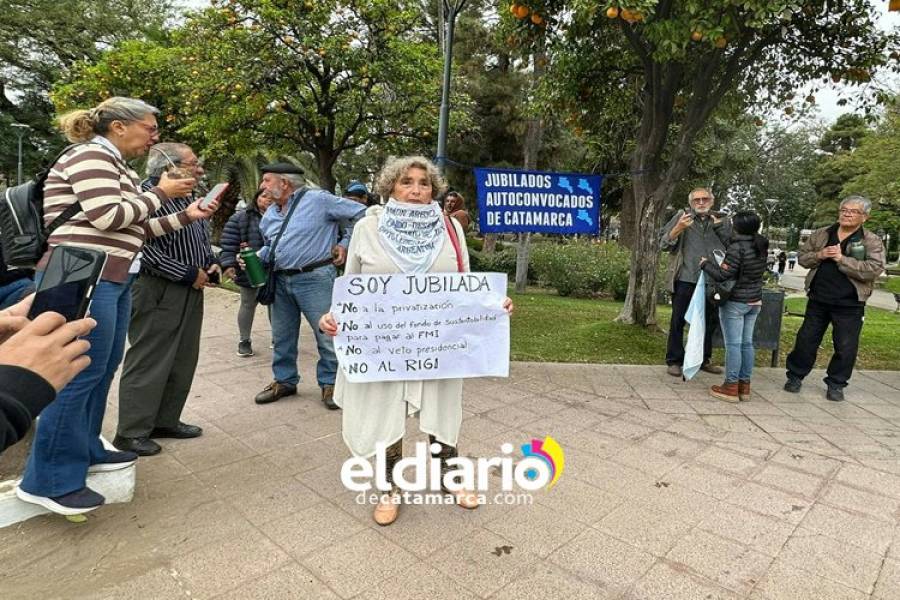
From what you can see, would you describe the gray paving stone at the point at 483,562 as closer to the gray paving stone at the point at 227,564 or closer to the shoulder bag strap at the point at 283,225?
the gray paving stone at the point at 227,564

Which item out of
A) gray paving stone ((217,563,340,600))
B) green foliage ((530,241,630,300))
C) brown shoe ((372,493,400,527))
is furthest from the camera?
green foliage ((530,241,630,300))

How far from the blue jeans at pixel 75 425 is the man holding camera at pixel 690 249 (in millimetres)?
4739

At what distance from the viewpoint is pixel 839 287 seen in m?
4.95

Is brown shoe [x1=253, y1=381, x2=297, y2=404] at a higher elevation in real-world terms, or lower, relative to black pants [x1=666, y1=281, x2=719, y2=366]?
lower

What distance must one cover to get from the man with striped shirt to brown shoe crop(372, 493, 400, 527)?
157 cm

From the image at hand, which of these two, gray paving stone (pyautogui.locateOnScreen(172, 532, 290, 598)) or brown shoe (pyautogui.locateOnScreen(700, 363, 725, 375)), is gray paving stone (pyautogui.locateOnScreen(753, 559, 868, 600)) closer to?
A: gray paving stone (pyautogui.locateOnScreen(172, 532, 290, 598))

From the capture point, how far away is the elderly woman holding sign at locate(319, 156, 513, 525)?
103 inches

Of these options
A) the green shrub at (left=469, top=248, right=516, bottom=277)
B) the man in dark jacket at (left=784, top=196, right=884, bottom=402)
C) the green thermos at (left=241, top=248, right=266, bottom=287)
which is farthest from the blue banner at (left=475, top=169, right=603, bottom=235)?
the green shrub at (left=469, top=248, right=516, bottom=277)

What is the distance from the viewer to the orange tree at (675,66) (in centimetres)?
578

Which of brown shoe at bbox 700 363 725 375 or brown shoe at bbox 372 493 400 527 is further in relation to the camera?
brown shoe at bbox 700 363 725 375

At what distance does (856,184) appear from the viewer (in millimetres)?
29109

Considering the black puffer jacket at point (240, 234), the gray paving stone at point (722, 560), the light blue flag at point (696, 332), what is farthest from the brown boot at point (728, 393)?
the black puffer jacket at point (240, 234)

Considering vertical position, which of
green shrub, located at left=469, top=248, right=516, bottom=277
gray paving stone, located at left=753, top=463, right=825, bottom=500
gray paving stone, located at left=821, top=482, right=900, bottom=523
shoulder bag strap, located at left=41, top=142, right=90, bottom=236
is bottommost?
gray paving stone, located at left=821, top=482, right=900, bottom=523

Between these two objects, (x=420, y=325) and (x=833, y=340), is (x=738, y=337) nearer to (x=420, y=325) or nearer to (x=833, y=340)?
(x=833, y=340)
